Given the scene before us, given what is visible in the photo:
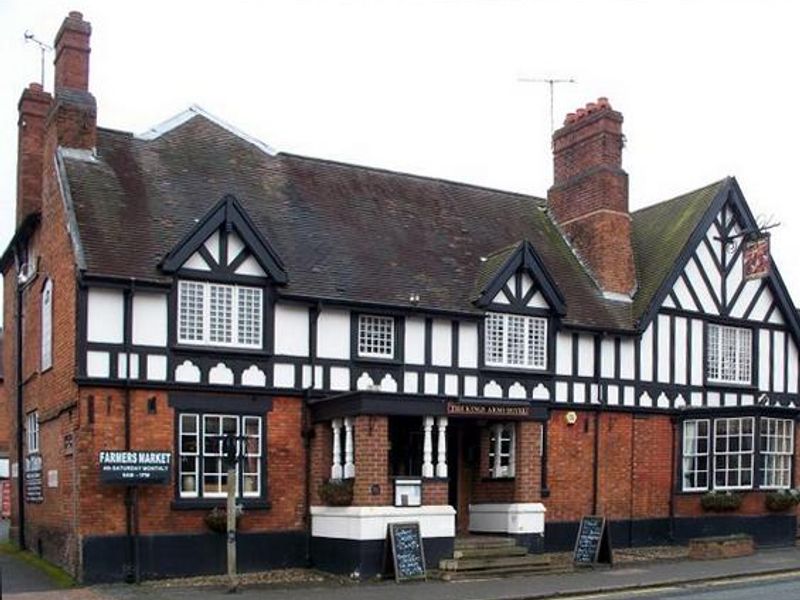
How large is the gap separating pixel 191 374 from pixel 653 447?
1246cm

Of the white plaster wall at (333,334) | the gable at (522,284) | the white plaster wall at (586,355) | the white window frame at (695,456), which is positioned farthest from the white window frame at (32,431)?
the white window frame at (695,456)

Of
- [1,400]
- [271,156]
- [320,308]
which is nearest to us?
[320,308]

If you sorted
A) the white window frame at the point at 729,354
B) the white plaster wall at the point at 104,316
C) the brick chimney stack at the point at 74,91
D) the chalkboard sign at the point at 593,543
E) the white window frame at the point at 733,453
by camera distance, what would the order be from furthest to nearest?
the white window frame at the point at 729,354 → the white window frame at the point at 733,453 → the brick chimney stack at the point at 74,91 → the chalkboard sign at the point at 593,543 → the white plaster wall at the point at 104,316

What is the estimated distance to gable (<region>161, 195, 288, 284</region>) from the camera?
20.5 m

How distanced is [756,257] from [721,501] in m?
6.53

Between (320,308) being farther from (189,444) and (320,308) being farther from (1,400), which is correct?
(1,400)

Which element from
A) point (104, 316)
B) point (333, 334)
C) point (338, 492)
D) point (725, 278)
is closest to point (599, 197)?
point (725, 278)

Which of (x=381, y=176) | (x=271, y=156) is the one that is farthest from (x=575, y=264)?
(x=271, y=156)

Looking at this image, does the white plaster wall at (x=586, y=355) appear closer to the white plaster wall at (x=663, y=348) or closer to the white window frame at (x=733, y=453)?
the white plaster wall at (x=663, y=348)

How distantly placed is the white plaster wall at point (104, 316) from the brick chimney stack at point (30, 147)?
22.2 feet

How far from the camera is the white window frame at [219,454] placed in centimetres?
2028

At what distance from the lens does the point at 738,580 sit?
19.8 m

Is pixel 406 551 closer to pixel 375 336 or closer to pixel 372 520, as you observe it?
pixel 372 520

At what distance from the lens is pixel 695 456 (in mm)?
26984
